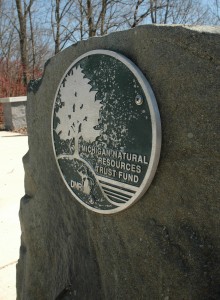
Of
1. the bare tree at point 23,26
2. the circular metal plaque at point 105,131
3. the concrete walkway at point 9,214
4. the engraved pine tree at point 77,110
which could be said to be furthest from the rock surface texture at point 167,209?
the bare tree at point 23,26

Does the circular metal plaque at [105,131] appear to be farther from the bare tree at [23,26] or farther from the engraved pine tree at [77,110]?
the bare tree at [23,26]

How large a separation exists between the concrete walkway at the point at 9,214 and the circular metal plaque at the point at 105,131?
1.28m

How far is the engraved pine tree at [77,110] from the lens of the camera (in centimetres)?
155

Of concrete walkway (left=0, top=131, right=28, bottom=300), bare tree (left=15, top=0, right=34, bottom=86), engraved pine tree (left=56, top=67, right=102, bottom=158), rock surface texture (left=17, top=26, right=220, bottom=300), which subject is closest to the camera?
rock surface texture (left=17, top=26, right=220, bottom=300)

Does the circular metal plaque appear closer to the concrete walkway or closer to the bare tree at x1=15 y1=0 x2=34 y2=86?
the concrete walkway

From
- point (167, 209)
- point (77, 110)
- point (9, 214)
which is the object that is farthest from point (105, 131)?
point (9, 214)

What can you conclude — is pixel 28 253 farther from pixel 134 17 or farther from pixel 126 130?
pixel 134 17

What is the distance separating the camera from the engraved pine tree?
5.09 feet

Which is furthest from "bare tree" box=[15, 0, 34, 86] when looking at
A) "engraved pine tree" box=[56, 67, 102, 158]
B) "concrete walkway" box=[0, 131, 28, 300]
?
"engraved pine tree" box=[56, 67, 102, 158]

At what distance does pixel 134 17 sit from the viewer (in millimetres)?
13391

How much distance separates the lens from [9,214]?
3.71 meters

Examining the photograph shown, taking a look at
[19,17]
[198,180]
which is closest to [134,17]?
[19,17]

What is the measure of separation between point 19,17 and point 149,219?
14952 millimetres

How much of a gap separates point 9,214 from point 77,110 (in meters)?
2.43
